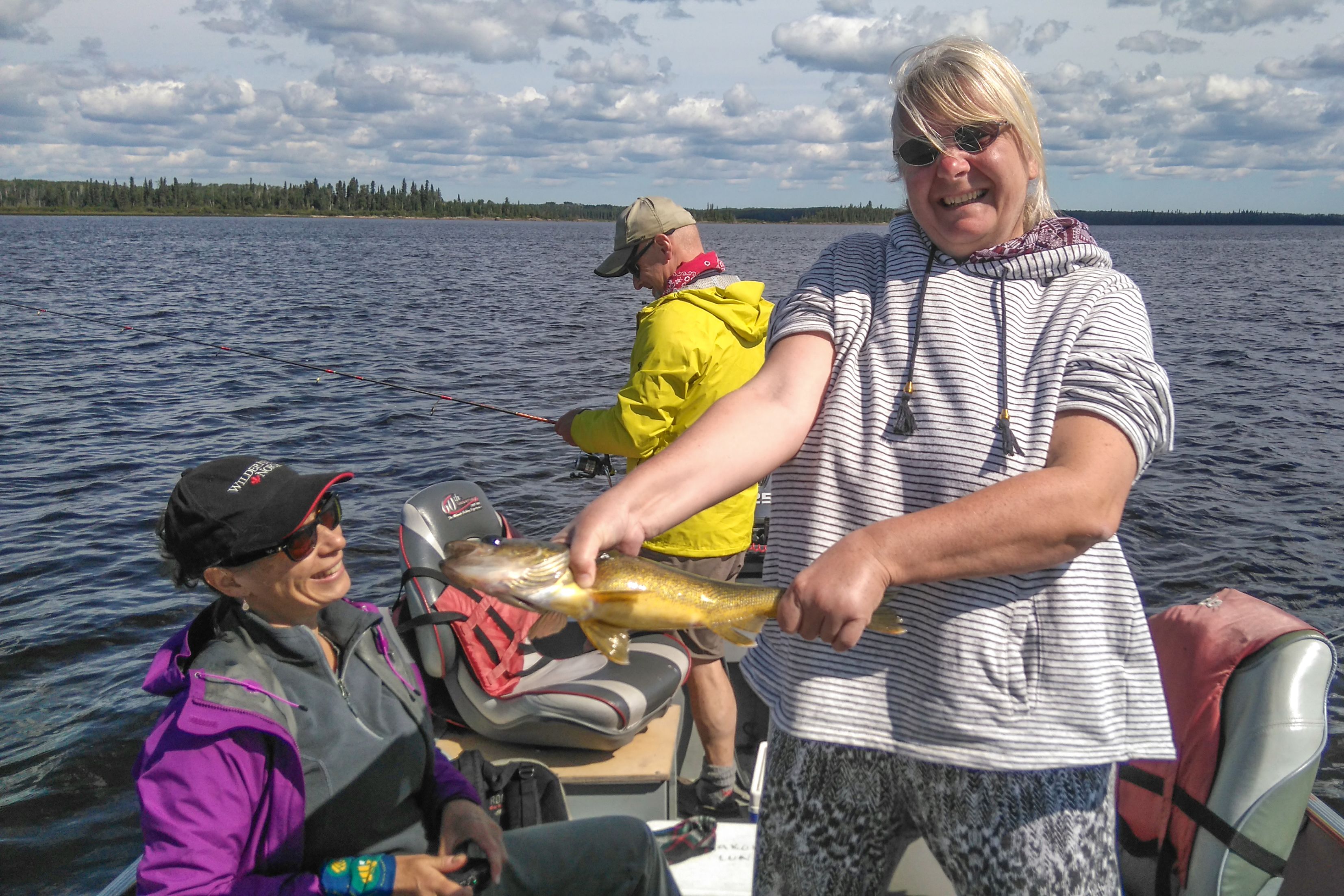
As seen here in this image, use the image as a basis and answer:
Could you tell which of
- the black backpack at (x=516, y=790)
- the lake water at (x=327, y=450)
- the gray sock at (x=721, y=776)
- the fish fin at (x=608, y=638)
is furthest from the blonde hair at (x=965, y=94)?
the lake water at (x=327, y=450)

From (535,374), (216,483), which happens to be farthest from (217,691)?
(535,374)

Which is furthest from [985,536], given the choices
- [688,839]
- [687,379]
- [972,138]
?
[687,379]

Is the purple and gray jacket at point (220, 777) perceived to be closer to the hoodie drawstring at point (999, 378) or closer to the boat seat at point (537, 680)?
the boat seat at point (537, 680)

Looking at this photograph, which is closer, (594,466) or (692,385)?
(692,385)

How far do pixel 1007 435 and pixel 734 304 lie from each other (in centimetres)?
298

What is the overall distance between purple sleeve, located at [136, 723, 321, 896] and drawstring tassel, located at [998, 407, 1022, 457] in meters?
2.11

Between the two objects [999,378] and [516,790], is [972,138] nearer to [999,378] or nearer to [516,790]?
[999,378]

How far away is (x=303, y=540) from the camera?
3045 millimetres

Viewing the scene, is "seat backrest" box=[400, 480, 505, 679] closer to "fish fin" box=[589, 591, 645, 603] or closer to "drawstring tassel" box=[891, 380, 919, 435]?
"fish fin" box=[589, 591, 645, 603]

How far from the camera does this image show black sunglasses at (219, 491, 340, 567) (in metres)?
2.96

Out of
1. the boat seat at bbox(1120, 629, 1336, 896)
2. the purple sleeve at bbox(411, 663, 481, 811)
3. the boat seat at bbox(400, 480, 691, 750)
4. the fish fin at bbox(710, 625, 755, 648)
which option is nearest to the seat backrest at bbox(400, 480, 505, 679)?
the boat seat at bbox(400, 480, 691, 750)

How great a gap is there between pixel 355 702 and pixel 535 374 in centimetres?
1877

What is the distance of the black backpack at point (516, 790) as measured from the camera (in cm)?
354

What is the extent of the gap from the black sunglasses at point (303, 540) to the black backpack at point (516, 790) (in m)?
1.08
